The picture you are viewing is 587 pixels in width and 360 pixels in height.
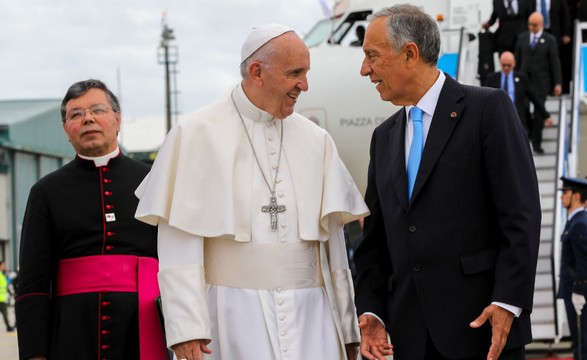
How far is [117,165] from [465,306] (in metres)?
1.79

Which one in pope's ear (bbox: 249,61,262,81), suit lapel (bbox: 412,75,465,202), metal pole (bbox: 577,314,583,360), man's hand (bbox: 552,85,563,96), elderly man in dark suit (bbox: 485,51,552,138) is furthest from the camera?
man's hand (bbox: 552,85,563,96)

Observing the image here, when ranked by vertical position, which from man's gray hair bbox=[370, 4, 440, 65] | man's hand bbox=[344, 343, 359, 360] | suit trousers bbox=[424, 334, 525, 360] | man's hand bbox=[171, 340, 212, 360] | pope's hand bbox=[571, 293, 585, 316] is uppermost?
man's gray hair bbox=[370, 4, 440, 65]

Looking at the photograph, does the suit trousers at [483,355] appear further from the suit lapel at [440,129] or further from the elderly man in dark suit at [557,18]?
the elderly man in dark suit at [557,18]

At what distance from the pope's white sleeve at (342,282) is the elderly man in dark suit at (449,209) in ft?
0.79

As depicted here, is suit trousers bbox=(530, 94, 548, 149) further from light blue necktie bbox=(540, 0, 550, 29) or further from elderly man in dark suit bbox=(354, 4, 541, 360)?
elderly man in dark suit bbox=(354, 4, 541, 360)

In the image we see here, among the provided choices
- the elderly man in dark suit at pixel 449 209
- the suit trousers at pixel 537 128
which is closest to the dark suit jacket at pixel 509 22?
the suit trousers at pixel 537 128

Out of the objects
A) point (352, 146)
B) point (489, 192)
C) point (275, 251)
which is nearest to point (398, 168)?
point (489, 192)

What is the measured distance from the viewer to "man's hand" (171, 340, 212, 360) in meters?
4.05

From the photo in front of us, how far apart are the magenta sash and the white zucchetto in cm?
105

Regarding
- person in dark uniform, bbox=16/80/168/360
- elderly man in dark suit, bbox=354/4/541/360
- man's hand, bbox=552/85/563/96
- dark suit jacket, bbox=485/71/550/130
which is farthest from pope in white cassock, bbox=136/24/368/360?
man's hand, bbox=552/85/563/96

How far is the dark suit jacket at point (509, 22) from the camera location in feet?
48.1

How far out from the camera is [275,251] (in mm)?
4258

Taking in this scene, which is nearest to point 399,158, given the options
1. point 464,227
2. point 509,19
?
point 464,227

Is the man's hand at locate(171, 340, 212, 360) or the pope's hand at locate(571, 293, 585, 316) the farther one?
the pope's hand at locate(571, 293, 585, 316)
